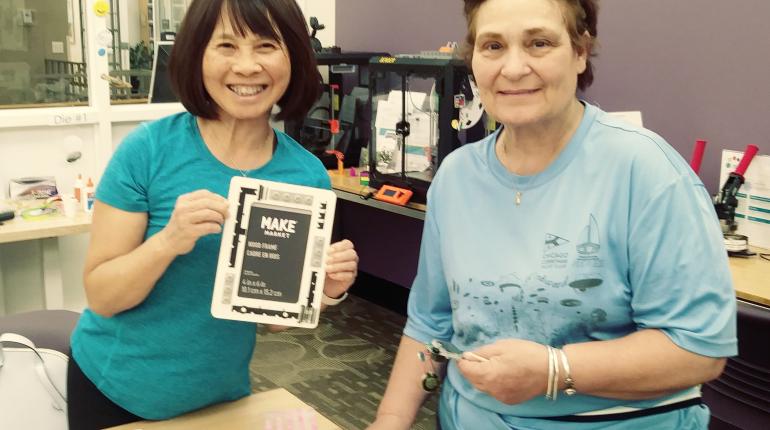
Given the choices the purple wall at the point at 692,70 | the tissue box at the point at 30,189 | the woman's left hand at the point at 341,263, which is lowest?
the tissue box at the point at 30,189

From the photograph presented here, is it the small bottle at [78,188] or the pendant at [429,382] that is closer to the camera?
the pendant at [429,382]

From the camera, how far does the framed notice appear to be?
138 centimetres

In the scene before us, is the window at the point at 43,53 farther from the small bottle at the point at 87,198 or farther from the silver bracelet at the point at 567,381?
the silver bracelet at the point at 567,381

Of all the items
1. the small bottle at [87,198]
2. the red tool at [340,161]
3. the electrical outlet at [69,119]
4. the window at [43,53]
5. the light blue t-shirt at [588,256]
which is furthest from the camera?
the red tool at [340,161]

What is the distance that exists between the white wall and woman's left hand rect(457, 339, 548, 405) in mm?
3094

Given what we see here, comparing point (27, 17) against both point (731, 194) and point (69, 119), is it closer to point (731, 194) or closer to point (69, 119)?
point (69, 119)

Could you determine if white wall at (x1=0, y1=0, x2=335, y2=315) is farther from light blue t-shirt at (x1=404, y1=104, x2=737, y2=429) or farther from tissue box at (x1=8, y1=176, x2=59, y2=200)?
light blue t-shirt at (x1=404, y1=104, x2=737, y2=429)

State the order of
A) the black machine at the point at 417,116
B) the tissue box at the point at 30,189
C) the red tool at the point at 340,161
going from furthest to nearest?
the red tool at the point at 340,161 < the tissue box at the point at 30,189 < the black machine at the point at 417,116

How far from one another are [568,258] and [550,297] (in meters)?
0.07

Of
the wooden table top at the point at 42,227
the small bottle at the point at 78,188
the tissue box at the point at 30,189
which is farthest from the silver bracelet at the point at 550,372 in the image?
the tissue box at the point at 30,189

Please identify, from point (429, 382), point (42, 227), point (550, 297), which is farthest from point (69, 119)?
point (550, 297)

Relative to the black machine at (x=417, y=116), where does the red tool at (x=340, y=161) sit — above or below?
below

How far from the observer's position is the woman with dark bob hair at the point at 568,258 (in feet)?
3.92

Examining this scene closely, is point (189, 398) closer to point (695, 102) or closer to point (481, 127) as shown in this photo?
point (481, 127)
